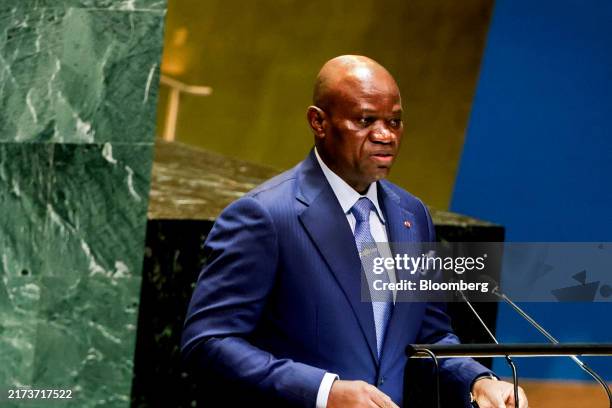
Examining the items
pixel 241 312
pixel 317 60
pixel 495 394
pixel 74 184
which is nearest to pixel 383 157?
pixel 241 312

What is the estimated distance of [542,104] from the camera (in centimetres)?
464

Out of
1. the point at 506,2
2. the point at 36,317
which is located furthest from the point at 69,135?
the point at 506,2

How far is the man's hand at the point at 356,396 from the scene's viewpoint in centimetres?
230

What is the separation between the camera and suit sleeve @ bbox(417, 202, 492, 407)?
8.52ft

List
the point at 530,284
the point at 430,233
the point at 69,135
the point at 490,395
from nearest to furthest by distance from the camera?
the point at 490,395
the point at 430,233
the point at 69,135
the point at 530,284

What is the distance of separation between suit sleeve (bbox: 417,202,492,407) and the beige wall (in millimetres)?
2176

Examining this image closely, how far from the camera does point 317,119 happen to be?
2611 mm

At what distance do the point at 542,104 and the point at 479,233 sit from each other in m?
0.68

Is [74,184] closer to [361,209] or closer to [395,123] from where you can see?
[361,209]

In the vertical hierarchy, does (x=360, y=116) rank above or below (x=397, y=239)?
above

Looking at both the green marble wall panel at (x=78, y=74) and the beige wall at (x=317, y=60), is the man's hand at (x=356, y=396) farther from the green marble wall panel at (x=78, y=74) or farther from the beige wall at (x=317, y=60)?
the beige wall at (x=317, y=60)

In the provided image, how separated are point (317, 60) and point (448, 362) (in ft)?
Result: 8.38

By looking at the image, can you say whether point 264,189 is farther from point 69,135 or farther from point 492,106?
point 492,106

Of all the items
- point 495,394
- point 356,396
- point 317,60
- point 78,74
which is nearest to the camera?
point 356,396
